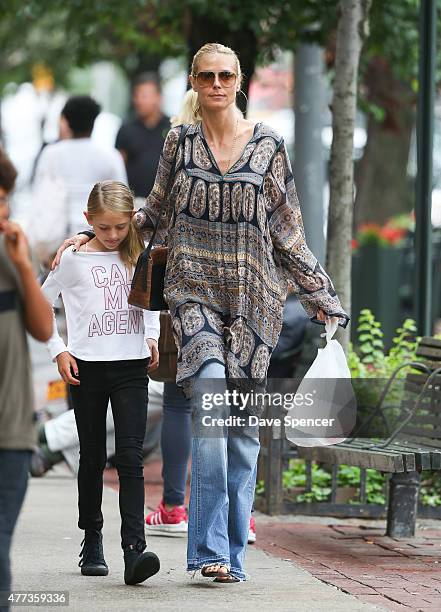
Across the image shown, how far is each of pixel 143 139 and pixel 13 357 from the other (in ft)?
24.0

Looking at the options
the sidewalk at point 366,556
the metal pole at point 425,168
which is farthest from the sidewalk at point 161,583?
the metal pole at point 425,168

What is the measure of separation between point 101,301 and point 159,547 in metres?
1.41

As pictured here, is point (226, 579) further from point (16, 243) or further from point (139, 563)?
point (16, 243)

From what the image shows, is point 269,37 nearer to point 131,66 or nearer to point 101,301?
point 101,301

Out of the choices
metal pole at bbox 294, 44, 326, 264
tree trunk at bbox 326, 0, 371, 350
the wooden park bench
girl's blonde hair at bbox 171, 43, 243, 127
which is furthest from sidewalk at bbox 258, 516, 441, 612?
metal pole at bbox 294, 44, 326, 264

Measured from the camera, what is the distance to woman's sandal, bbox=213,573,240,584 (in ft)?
18.9

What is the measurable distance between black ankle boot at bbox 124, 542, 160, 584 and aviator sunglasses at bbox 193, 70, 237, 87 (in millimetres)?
1703

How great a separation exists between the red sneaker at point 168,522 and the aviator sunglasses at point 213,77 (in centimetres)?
211

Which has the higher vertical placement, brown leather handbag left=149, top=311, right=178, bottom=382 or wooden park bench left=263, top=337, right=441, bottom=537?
brown leather handbag left=149, top=311, right=178, bottom=382

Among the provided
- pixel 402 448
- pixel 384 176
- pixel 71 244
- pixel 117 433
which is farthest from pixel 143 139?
pixel 384 176

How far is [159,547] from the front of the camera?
268 inches

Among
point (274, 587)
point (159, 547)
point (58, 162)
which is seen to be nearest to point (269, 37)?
point (58, 162)

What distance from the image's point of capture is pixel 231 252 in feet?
18.9

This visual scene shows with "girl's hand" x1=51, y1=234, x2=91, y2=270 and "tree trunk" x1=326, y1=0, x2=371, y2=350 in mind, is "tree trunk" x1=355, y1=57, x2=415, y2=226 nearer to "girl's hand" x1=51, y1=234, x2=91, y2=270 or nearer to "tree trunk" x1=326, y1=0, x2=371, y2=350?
"tree trunk" x1=326, y1=0, x2=371, y2=350
